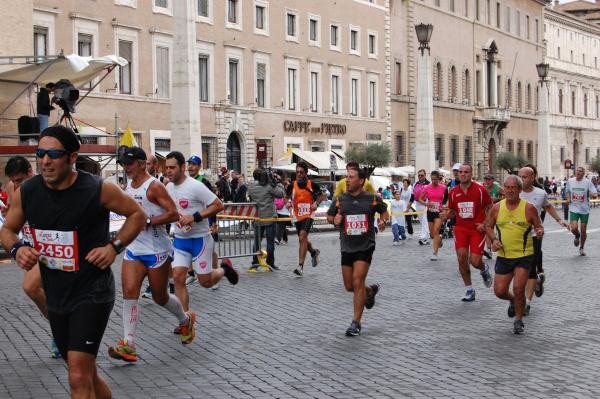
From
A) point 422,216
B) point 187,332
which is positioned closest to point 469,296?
point 187,332

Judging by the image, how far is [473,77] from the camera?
7675 cm

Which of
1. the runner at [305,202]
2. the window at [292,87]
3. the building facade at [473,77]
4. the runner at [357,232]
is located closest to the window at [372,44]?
the building facade at [473,77]

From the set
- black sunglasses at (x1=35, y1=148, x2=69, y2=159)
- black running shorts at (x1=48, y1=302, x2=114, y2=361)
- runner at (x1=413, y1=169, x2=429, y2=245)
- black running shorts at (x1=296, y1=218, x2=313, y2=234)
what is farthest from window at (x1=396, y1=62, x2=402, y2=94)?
black sunglasses at (x1=35, y1=148, x2=69, y2=159)

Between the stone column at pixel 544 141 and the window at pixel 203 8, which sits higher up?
the window at pixel 203 8

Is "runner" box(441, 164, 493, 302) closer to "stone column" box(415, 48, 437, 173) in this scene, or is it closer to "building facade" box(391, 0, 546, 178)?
"stone column" box(415, 48, 437, 173)

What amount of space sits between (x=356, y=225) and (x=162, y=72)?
3258cm

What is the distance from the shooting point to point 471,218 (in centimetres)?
1505

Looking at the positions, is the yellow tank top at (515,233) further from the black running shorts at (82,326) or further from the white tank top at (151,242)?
the black running shorts at (82,326)

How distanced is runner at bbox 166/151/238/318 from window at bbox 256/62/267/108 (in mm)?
37901

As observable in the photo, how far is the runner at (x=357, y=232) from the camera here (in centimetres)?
1177

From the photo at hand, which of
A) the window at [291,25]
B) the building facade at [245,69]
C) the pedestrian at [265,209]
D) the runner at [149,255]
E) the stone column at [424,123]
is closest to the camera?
the runner at [149,255]

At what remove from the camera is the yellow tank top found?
1204 cm

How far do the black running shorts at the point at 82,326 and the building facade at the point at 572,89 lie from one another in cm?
8492

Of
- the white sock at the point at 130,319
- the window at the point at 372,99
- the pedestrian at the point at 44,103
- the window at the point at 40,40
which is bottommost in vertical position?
the white sock at the point at 130,319
